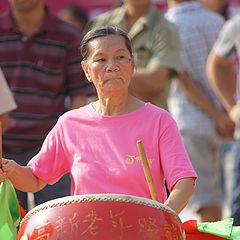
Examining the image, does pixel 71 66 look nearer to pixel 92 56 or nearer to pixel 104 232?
pixel 92 56

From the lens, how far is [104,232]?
498cm

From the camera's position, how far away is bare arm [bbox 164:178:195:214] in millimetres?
5465

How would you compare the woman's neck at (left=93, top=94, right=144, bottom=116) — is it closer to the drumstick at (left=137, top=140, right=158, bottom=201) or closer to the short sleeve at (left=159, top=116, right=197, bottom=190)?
the short sleeve at (left=159, top=116, right=197, bottom=190)

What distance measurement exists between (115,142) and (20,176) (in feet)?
1.58

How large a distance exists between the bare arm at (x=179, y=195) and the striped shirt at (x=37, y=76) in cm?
227

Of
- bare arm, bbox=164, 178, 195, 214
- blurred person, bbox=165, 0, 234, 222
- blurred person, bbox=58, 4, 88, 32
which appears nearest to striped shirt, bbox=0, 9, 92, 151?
blurred person, bbox=165, 0, 234, 222

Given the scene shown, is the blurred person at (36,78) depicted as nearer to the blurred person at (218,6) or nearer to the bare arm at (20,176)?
the bare arm at (20,176)

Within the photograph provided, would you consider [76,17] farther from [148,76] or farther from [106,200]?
[106,200]

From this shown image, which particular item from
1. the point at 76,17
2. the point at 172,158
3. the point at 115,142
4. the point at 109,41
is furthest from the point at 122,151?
the point at 76,17

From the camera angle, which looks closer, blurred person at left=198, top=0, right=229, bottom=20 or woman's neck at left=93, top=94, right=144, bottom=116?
woman's neck at left=93, top=94, right=144, bottom=116

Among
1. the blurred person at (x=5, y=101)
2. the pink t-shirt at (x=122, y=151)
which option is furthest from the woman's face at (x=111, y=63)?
the blurred person at (x=5, y=101)

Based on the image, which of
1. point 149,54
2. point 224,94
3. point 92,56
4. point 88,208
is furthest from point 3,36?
point 88,208

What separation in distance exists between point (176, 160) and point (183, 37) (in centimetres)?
351

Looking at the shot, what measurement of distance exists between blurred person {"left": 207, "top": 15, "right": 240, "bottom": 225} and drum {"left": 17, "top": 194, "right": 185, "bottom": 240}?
2.62 m
